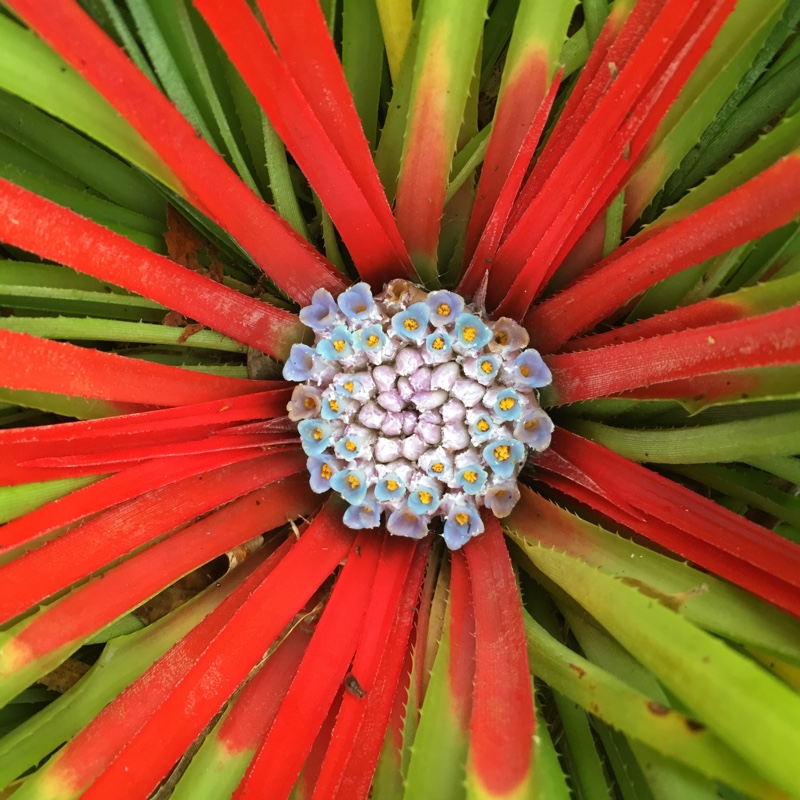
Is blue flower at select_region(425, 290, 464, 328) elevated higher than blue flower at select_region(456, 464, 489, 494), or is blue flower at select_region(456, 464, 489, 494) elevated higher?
blue flower at select_region(425, 290, 464, 328)

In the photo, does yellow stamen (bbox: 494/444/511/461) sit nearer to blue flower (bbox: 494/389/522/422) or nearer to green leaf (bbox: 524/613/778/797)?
blue flower (bbox: 494/389/522/422)

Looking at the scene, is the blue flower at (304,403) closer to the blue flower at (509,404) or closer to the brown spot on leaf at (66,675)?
the blue flower at (509,404)

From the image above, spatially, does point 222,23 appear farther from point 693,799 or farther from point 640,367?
point 693,799

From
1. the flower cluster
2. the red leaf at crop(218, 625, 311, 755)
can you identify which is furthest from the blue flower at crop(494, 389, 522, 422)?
the red leaf at crop(218, 625, 311, 755)

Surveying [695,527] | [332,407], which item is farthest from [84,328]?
[695,527]

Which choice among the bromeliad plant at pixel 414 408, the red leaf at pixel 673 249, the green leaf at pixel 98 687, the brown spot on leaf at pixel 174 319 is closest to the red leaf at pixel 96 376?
the bromeliad plant at pixel 414 408

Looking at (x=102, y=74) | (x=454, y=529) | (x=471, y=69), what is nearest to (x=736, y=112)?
(x=471, y=69)

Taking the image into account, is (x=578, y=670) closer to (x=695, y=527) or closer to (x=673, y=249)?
(x=695, y=527)
